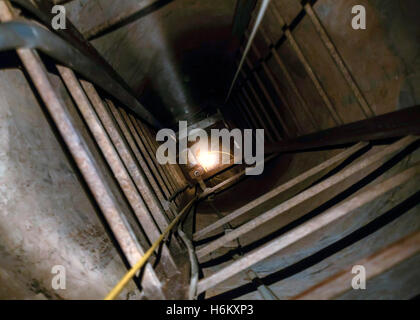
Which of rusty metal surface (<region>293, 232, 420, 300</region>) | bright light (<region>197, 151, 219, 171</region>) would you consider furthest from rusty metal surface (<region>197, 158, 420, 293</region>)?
bright light (<region>197, 151, 219, 171</region>)

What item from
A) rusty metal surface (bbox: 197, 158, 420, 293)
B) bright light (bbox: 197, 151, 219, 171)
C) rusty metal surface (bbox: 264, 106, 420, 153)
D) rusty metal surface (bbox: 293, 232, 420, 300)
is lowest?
rusty metal surface (bbox: 293, 232, 420, 300)

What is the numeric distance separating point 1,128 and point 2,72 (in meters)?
0.43

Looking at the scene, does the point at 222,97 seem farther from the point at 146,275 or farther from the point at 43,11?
the point at 146,275

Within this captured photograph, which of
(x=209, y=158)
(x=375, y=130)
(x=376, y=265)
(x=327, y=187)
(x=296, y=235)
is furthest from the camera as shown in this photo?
(x=209, y=158)

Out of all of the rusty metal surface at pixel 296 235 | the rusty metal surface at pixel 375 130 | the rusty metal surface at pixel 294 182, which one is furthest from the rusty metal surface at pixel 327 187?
the rusty metal surface at pixel 296 235

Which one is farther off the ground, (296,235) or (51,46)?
(51,46)

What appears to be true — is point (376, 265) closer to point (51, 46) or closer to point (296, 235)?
point (296, 235)

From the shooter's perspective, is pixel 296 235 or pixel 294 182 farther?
pixel 294 182

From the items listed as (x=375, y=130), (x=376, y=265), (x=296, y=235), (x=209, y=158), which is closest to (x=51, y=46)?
(x=296, y=235)

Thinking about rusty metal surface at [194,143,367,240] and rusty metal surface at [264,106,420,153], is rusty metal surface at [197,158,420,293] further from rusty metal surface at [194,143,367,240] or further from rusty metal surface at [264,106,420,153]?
rusty metal surface at [194,143,367,240]

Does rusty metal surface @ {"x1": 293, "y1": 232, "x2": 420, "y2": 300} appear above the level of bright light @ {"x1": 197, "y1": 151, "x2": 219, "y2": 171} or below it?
below

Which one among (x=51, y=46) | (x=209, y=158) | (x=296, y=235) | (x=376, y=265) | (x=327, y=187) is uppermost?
(x=209, y=158)
